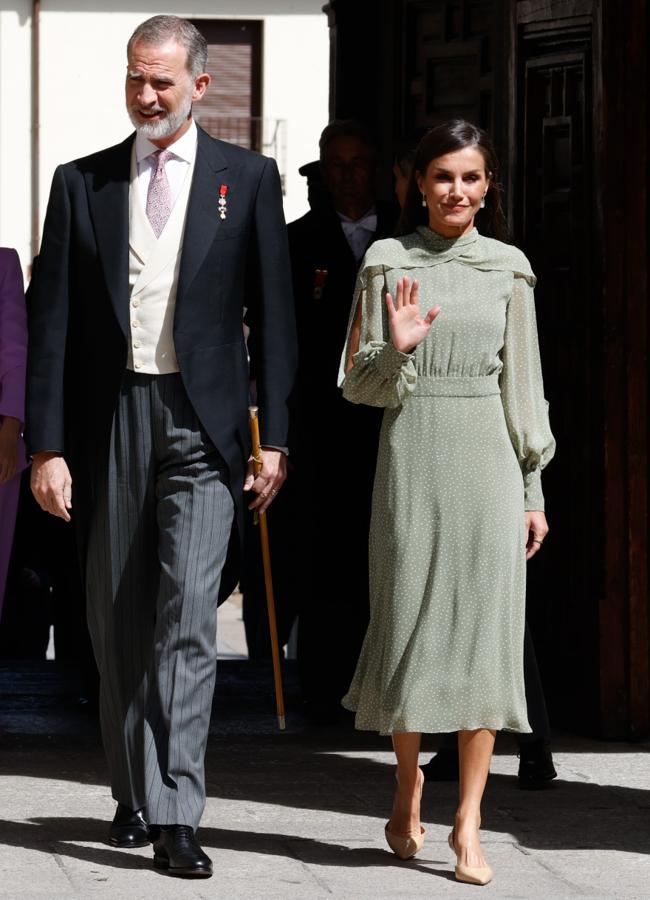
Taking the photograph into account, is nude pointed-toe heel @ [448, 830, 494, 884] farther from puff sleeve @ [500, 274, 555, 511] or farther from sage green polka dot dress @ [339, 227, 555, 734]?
puff sleeve @ [500, 274, 555, 511]

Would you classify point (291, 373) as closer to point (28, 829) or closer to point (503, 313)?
point (503, 313)

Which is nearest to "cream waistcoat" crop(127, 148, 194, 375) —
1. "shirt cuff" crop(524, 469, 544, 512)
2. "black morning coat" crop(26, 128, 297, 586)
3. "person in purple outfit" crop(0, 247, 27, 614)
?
"black morning coat" crop(26, 128, 297, 586)

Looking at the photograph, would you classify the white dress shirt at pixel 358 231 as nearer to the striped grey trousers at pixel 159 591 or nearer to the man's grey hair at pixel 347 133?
the man's grey hair at pixel 347 133

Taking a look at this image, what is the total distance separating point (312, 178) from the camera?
7664 mm

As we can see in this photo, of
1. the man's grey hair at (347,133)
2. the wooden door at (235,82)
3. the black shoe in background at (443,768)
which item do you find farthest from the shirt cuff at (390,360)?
the wooden door at (235,82)

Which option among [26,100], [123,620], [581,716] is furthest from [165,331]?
[26,100]

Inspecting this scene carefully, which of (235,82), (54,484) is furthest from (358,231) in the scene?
(235,82)

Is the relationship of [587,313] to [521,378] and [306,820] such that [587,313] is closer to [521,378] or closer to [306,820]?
[521,378]

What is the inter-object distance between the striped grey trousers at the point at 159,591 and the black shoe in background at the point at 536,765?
1.37 meters

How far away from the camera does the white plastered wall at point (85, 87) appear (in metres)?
24.2

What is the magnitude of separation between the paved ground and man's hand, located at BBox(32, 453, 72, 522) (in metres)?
0.88

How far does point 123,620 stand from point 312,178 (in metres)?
2.76

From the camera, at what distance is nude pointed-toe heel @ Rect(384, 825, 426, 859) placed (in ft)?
17.5

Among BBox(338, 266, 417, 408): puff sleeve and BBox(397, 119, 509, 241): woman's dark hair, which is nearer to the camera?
BBox(338, 266, 417, 408): puff sleeve
